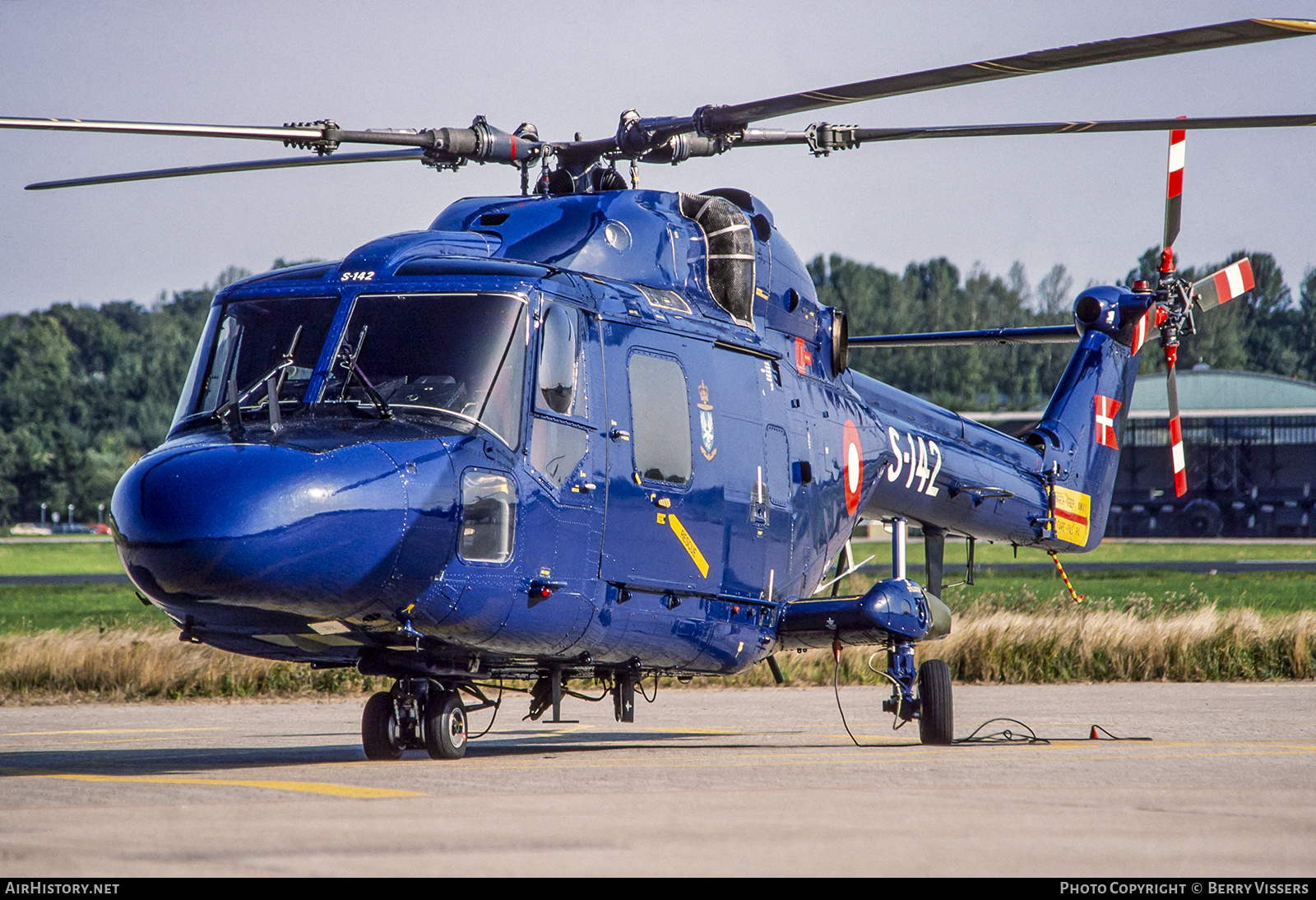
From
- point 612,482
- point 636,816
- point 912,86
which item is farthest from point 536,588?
point 912,86

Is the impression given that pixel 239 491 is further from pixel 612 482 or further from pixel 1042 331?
pixel 1042 331

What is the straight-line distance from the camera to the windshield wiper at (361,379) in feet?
30.4

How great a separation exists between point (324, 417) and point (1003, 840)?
5.08 meters

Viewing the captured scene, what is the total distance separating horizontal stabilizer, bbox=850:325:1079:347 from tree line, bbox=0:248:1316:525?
68.0 meters

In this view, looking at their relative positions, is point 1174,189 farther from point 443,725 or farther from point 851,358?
point 851,358

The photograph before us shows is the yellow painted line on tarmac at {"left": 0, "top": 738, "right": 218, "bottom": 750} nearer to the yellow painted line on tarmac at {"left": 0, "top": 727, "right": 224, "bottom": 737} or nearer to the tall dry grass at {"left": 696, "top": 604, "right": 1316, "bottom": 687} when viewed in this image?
the yellow painted line on tarmac at {"left": 0, "top": 727, "right": 224, "bottom": 737}

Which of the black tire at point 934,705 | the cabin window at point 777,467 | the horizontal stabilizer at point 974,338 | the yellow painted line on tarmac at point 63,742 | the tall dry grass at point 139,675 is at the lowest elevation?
the tall dry grass at point 139,675

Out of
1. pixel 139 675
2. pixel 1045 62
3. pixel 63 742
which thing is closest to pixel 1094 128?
pixel 1045 62

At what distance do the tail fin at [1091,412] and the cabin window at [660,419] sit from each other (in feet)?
24.6

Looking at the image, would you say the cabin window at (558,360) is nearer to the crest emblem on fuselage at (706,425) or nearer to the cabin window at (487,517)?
the cabin window at (487,517)

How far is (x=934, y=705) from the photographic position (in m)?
13.2

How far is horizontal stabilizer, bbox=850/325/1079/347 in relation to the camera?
16.0m

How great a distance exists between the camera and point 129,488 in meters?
8.45

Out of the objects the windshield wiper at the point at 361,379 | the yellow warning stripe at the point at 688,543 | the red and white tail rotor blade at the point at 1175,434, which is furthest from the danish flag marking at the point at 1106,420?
the windshield wiper at the point at 361,379
